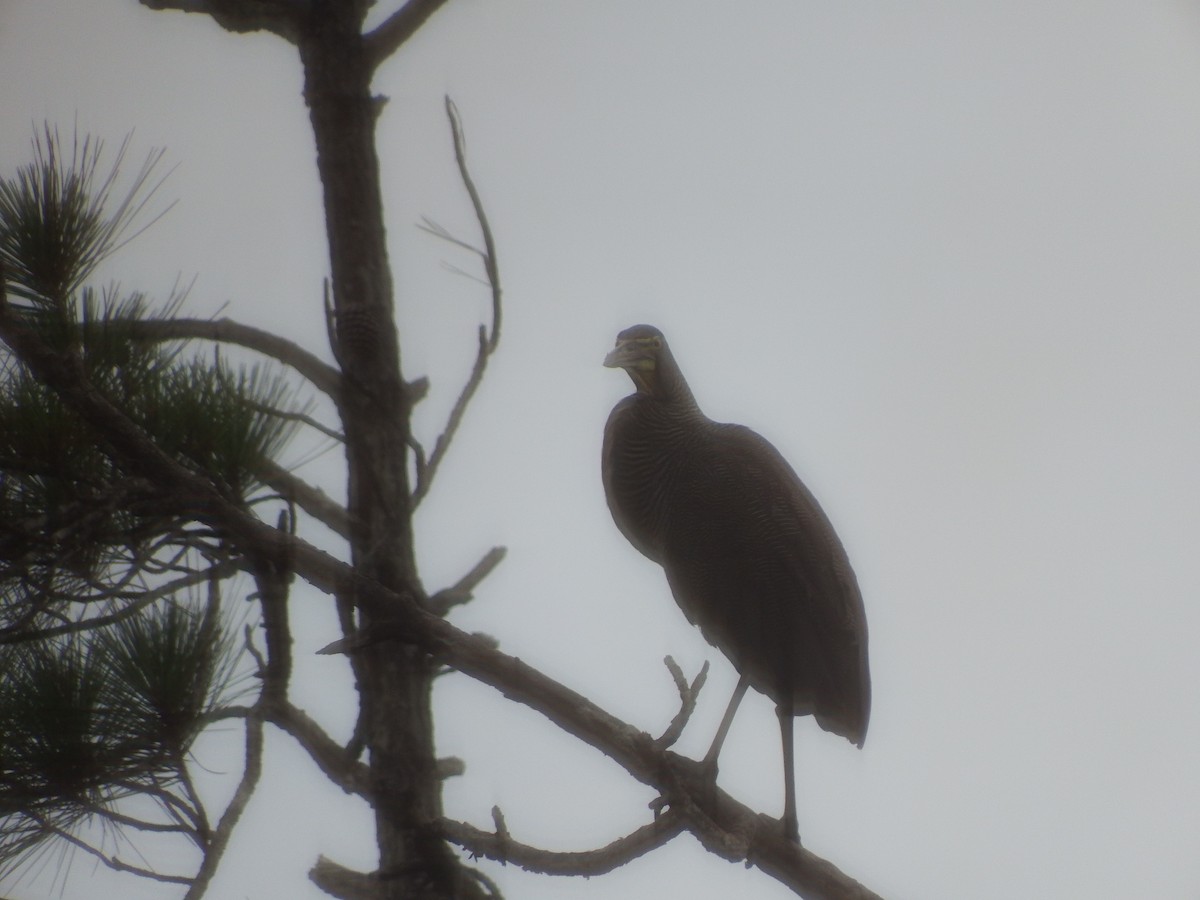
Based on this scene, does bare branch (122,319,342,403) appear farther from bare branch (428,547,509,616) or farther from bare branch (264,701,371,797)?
bare branch (264,701,371,797)

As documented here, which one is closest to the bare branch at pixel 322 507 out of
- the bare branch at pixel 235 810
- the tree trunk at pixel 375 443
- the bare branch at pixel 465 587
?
the tree trunk at pixel 375 443

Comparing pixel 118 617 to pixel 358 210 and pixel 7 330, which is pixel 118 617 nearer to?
pixel 7 330

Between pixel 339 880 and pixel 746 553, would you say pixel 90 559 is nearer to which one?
pixel 339 880

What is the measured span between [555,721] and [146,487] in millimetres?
804

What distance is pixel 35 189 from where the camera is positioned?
2074mm

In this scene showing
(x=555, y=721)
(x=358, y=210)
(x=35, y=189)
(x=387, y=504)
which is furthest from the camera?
(x=358, y=210)

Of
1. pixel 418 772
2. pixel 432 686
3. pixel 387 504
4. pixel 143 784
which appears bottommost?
pixel 143 784

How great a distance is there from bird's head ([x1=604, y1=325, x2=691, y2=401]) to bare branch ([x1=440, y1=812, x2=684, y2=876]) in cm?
140

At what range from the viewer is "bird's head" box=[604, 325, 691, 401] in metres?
3.38

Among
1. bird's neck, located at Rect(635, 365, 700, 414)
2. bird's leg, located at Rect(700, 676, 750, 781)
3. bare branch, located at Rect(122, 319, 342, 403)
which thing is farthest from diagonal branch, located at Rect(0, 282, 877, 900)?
bird's neck, located at Rect(635, 365, 700, 414)

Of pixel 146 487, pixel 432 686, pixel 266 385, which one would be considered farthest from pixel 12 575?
pixel 432 686

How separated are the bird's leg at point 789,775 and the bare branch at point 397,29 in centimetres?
195

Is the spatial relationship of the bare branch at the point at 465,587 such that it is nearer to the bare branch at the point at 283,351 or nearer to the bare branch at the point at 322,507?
the bare branch at the point at 322,507

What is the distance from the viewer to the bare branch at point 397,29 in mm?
3020
